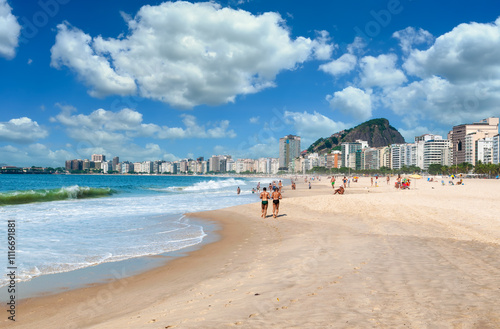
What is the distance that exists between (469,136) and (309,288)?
8738 inches

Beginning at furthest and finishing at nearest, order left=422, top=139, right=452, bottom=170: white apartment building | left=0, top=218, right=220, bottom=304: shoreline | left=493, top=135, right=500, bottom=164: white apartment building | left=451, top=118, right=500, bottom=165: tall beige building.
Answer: left=422, top=139, right=452, bottom=170: white apartment building, left=451, top=118, right=500, bottom=165: tall beige building, left=493, top=135, right=500, bottom=164: white apartment building, left=0, top=218, right=220, bottom=304: shoreline

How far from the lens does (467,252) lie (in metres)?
8.62

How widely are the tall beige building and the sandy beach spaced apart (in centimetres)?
20932

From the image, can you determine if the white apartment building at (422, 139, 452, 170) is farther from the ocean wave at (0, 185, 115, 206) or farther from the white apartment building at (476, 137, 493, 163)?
the ocean wave at (0, 185, 115, 206)

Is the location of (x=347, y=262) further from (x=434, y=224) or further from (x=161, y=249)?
(x=434, y=224)

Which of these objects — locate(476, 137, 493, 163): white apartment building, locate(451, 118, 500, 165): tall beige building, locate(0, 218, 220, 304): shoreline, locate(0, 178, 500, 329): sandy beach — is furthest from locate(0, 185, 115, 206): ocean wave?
locate(451, 118, 500, 165): tall beige building

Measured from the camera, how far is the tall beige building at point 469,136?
183000 mm

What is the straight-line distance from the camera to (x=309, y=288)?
575cm

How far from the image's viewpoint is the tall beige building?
183000 mm

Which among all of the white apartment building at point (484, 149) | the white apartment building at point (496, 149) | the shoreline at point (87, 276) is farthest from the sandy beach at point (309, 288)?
the white apartment building at point (484, 149)

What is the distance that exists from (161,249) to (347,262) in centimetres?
666

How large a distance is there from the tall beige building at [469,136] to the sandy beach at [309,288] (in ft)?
687

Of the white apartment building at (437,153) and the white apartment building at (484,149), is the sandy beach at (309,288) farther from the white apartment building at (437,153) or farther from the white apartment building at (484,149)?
the white apartment building at (437,153)

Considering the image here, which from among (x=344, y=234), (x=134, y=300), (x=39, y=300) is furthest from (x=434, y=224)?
(x=39, y=300)
